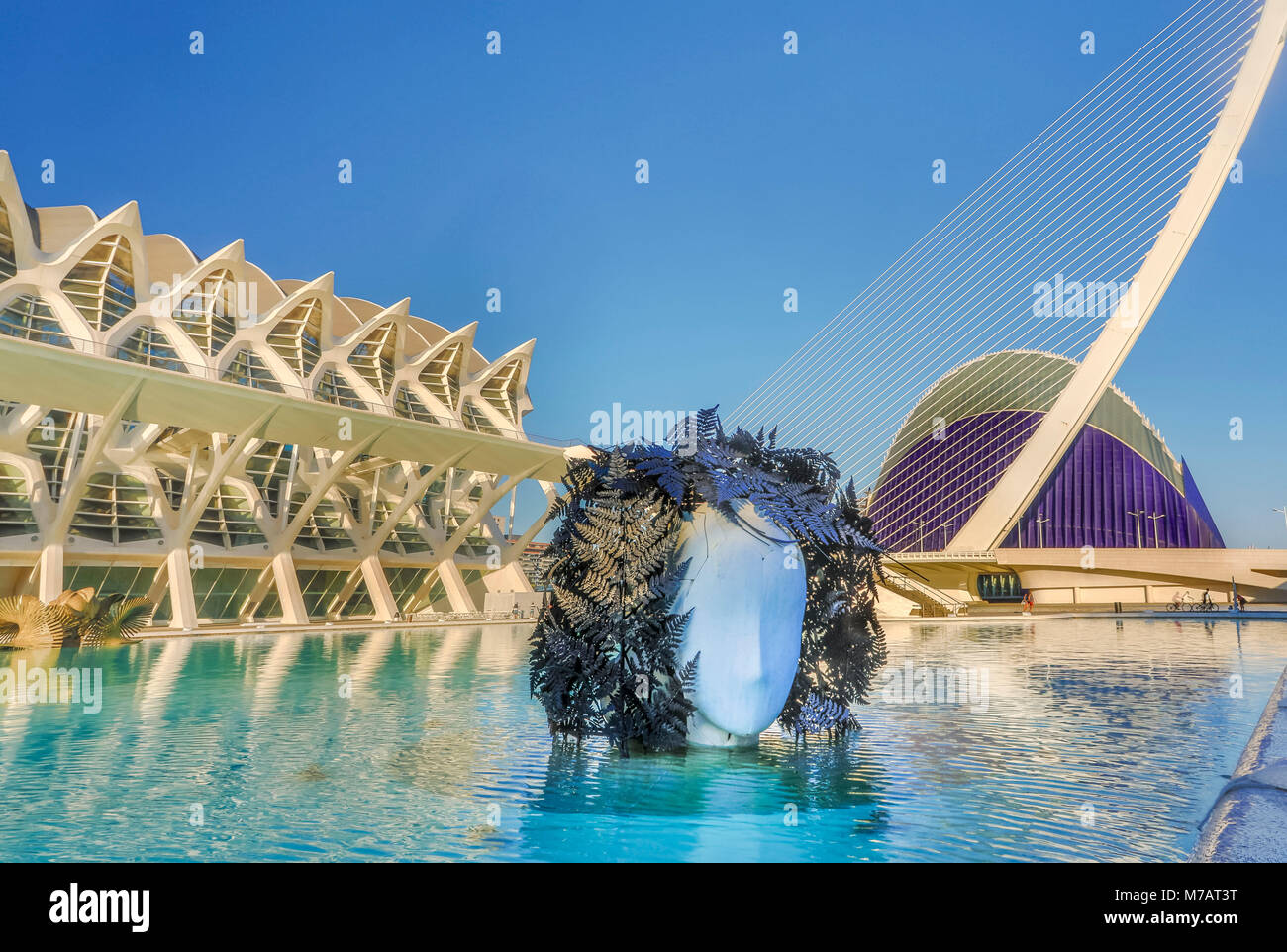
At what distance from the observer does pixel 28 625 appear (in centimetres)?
1739

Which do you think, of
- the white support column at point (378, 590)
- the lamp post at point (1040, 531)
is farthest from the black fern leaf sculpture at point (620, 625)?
the lamp post at point (1040, 531)

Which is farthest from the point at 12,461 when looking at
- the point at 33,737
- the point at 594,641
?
the point at 594,641

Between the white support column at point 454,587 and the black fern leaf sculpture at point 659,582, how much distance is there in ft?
102

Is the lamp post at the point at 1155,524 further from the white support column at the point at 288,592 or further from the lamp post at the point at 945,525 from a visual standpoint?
the white support column at the point at 288,592

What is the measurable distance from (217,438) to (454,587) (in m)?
11.8

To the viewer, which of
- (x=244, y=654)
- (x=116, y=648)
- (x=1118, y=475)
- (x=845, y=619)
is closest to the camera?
(x=845, y=619)

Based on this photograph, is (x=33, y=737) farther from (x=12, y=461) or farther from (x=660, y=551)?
(x=12, y=461)

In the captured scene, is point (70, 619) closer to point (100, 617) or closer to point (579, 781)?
point (100, 617)

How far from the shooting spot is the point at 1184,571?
41375 mm

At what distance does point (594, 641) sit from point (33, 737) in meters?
3.88

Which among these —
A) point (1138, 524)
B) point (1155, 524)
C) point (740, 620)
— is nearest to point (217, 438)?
point (740, 620)

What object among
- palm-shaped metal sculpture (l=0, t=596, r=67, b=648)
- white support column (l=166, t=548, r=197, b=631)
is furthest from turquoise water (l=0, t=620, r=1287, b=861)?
white support column (l=166, t=548, r=197, b=631)

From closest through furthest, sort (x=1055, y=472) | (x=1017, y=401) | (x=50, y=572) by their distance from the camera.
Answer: (x=50, y=572)
(x=1055, y=472)
(x=1017, y=401)

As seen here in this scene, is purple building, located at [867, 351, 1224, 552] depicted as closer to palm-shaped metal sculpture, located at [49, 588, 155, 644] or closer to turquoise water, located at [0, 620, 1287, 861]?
palm-shaped metal sculpture, located at [49, 588, 155, 644]
